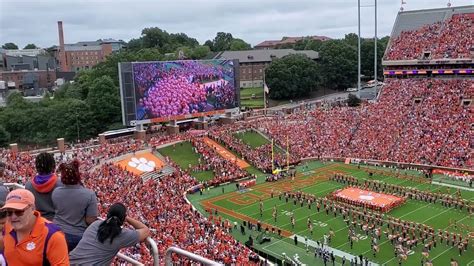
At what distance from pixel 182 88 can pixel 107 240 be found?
34356 mm

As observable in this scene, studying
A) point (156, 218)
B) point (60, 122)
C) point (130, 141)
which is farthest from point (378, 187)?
point (60, 122)

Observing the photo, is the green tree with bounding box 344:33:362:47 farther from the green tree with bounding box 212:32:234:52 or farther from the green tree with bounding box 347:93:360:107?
the green tree with bounding box 347:93:360:107

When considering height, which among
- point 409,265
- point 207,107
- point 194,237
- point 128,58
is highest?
point 128,58

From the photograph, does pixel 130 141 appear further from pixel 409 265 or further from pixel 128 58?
pixel 128 58

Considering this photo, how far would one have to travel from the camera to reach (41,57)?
95.0 metres

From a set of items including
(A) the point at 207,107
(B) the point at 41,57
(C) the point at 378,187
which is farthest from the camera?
(B) the point at 41,57

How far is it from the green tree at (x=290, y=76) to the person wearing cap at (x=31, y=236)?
62.9 meters

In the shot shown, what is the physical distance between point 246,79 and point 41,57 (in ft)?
145

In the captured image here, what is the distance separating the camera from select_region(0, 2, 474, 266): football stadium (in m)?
20.6

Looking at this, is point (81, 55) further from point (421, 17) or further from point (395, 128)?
point (395, 128)

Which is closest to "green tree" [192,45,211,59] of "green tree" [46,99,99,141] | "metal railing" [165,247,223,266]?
"green tree" [46,99,99,141]

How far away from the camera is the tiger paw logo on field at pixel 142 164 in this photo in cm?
3223

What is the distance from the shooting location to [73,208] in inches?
180

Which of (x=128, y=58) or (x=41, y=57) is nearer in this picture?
(x=128, y=58)
